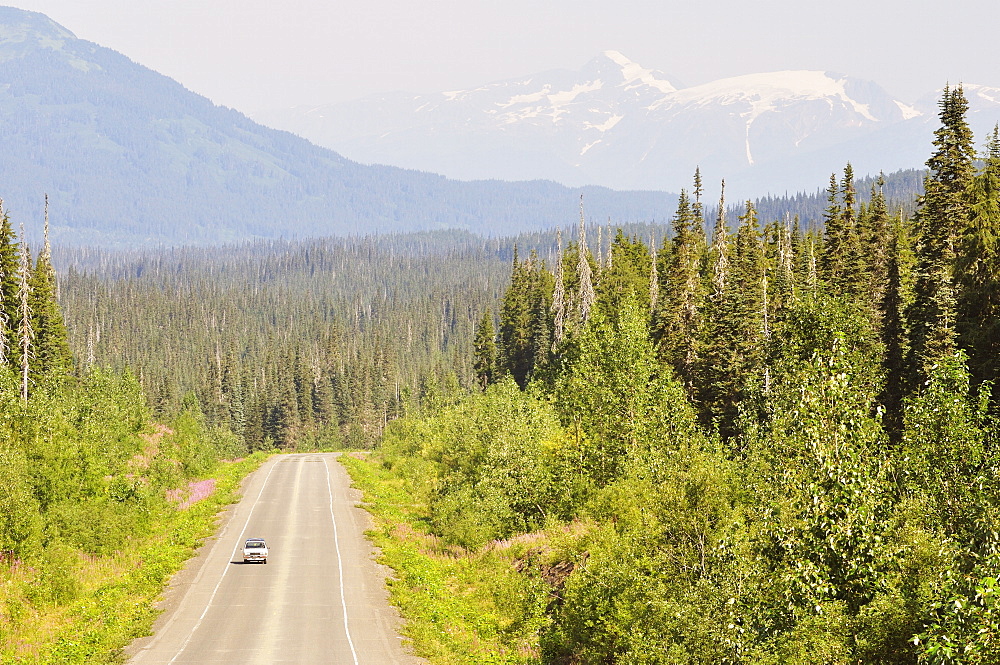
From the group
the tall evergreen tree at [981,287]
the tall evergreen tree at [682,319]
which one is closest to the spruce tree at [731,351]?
the tall evergreen tree at [682,319]

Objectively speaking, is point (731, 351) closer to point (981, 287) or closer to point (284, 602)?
point (981, 287)

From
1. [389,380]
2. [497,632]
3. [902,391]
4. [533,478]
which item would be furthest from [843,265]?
[389,380]

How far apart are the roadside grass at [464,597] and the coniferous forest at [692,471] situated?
0.16 metres

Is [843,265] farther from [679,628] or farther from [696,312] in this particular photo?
[679,628]

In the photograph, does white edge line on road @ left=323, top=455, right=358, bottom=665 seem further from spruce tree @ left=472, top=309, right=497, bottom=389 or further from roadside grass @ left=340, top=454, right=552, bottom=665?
spruce tree @ left=472, top=309, right=497, bottom=389

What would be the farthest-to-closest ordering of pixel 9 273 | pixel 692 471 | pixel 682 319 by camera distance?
1. pixel 9 273
2. pixel 682 319
3. pixel 692 471

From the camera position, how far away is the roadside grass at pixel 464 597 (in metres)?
30.8

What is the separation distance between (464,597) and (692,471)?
57.1 ft

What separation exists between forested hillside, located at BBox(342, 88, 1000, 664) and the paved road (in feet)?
5.65

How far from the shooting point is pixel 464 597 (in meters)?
38.3

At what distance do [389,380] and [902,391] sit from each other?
133 m

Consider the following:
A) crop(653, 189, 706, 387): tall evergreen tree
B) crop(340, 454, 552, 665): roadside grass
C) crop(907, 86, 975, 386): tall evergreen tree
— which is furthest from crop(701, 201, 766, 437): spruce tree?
crop(340, 454, 552, 665): roadside grass

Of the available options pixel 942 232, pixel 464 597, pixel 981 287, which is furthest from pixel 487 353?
pixel 464 597

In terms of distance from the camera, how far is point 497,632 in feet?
110
